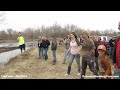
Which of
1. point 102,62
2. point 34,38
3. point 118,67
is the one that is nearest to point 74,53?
point 102,62

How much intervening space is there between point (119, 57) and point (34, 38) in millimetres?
59130

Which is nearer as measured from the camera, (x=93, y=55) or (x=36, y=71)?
(x=93, y=55)

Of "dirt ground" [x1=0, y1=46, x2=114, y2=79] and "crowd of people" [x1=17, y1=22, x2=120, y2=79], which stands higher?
"crowd of people" [x1=17, y1=22, x2=120, y2=79]

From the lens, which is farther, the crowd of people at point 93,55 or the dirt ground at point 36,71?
the dirt ground at point 36,71

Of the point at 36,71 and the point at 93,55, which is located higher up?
the point at 93,55

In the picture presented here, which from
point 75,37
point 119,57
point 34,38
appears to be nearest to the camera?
point 119,57

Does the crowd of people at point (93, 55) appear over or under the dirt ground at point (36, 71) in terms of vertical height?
over

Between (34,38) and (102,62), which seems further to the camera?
(34,38)

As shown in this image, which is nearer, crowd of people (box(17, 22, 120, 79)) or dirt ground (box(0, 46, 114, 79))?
crowd of people (box(17, 22, 120, 79))
